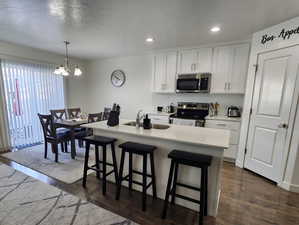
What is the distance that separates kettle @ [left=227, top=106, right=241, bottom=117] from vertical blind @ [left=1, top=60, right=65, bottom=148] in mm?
4872

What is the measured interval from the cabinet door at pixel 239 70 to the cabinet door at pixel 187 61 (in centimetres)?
86

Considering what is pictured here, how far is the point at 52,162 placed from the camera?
10.0ft

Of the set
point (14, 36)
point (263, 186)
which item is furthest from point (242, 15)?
point (14, 36)

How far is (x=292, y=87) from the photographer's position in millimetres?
2268

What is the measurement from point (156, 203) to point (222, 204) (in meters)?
0.89

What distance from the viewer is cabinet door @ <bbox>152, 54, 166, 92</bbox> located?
4027 mm

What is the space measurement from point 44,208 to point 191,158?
192 centimetres

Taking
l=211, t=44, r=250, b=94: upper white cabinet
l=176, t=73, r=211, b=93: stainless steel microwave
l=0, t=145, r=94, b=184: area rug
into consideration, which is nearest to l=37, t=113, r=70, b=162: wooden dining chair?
l=0, t=145, r=94, b=184: area rug

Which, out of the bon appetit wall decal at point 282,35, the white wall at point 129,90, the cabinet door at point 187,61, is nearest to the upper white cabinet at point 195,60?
the cabinet door at point 187,61

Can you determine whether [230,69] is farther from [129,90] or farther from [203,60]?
[129,90]

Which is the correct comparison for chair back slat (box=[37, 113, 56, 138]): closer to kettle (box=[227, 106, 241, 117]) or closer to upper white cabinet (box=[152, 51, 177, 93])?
upper white cabinet (box=[152, 51, 177, 93])

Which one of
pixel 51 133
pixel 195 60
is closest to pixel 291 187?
pixel 195 60

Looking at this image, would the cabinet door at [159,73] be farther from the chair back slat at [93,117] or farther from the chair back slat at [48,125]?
the chair back slat at [48,125]

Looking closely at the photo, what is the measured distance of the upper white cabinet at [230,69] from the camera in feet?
10.4
